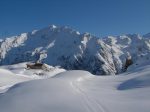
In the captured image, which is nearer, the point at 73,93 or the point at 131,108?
the point at 131,108

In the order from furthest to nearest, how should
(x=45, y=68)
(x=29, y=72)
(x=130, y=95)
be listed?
(x=45, y=68) < (x=29, y=72) < (x=130, y=95)

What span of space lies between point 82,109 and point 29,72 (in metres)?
65.6

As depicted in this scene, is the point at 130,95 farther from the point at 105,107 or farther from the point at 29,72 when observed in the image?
the point at 29,72

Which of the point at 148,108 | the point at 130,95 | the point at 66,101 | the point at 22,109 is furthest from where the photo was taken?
the point at 130,95

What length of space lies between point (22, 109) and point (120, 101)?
4.25 meters

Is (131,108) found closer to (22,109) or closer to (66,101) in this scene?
(66,101)

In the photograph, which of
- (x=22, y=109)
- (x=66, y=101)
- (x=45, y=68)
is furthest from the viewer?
(x=45, y=68)

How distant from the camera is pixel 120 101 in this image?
48.7 feet

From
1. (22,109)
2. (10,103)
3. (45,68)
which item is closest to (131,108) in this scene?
(22,109)

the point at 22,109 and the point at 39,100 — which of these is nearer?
the point at 22,109

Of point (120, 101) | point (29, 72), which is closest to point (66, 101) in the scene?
point (120, 101)

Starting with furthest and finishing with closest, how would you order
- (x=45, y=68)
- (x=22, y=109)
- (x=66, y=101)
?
(x=45, y=68)
(x=66, y=101)
(x=22, y=109)

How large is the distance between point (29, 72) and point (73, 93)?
2430 inches

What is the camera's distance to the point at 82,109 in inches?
531
